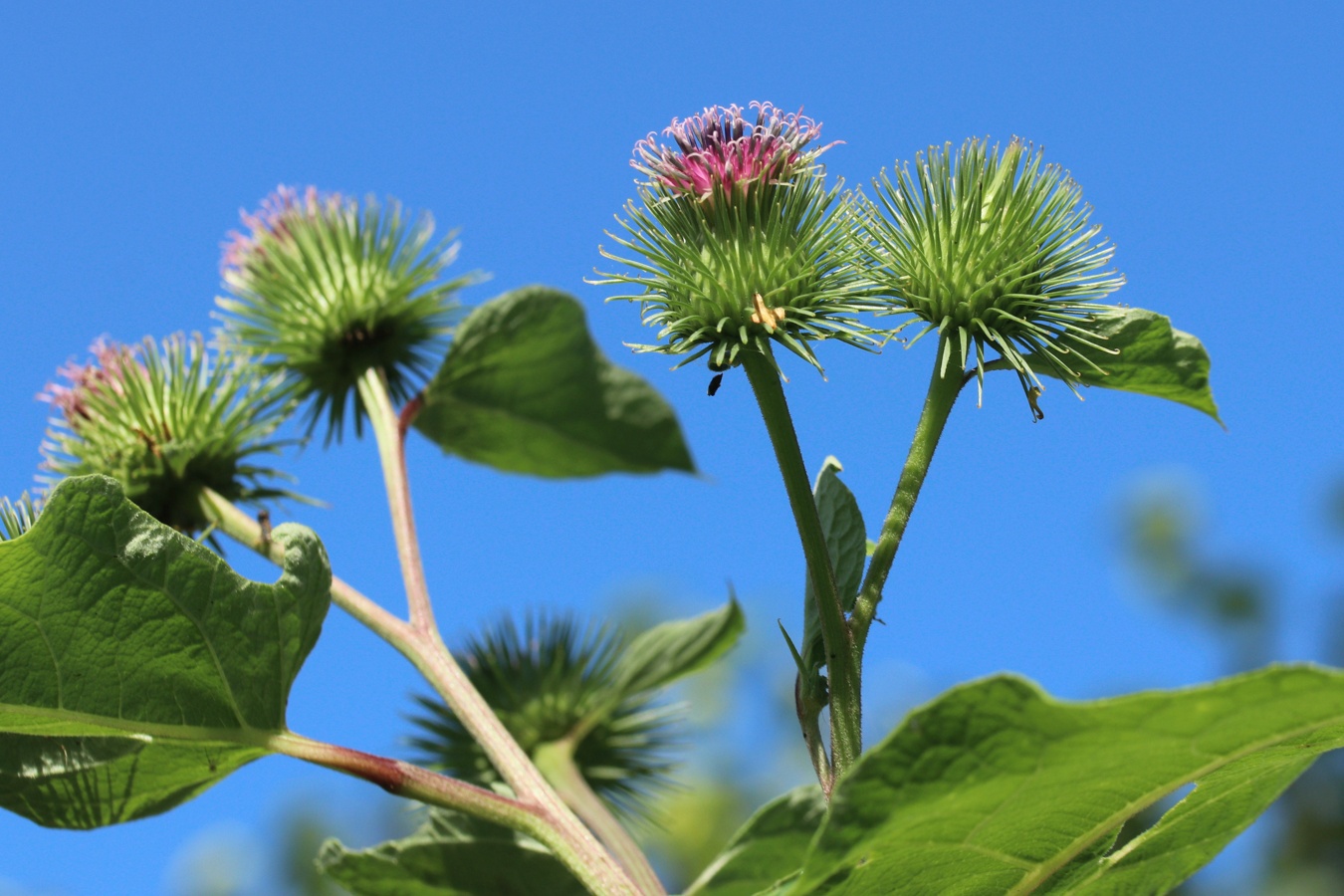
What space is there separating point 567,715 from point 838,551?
6.31 ft

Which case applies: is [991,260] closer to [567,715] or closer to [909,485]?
[909,485]

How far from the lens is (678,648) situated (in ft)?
11.3

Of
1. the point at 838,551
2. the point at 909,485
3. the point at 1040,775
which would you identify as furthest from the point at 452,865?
the point at 1040,775

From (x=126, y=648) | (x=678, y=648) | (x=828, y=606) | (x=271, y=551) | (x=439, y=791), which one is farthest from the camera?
(x=678, y=648)

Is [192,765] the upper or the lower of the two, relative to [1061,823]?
upper

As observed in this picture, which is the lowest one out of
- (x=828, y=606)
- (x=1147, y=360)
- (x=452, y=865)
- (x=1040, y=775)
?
(x=1040, y=775)

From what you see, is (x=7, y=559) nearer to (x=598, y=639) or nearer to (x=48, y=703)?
(x=48, y=703)

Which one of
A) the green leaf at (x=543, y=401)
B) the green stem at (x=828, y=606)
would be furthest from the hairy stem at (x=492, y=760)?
the green leaf at (x=543, y=401)

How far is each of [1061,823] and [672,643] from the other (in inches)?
74.0

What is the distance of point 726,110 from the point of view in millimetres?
2301

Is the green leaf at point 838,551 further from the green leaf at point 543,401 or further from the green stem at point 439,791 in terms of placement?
the green leaf at point 543,401

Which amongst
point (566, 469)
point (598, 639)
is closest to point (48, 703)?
point (566, 469)

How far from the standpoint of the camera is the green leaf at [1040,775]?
1.34 m

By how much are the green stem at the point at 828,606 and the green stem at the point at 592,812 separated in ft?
2.03
